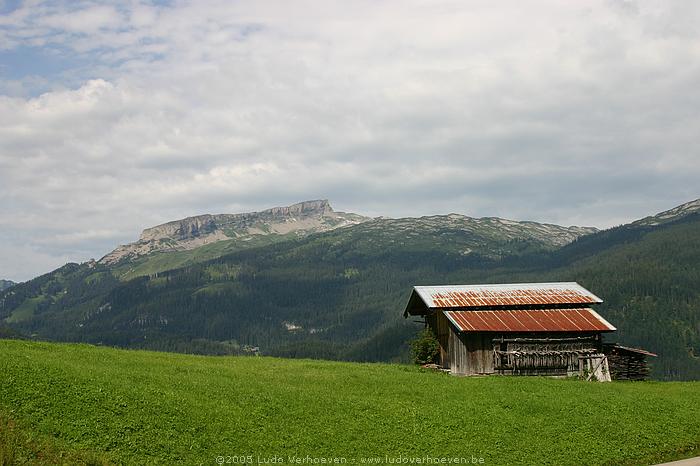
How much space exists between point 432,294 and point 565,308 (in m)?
12.7

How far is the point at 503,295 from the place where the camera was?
5941 cm

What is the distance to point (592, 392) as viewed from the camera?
39375 millimetres

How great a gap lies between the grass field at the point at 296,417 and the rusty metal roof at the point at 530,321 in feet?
40.0

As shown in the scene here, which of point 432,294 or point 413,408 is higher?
point 432,294

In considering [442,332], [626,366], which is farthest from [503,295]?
[626,366]

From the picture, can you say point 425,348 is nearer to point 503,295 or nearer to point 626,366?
point 503,295

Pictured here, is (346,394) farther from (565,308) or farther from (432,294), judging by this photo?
(565,308)

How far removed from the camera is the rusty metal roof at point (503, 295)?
188 feet

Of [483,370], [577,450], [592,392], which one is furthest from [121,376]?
[483,370]

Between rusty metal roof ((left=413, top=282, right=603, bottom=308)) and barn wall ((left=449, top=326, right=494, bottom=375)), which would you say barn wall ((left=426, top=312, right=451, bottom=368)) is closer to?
rusty metal roof ((left=413, top=282, right=603, bottom=308))

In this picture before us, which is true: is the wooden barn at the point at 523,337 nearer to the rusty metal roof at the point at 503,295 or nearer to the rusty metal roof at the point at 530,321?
the rusty metal roof at the point at 530,321

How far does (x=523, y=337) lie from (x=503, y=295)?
22.5 ft

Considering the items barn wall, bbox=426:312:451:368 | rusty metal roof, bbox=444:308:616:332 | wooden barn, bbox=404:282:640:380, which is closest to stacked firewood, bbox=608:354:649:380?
wooden barn, bbox=404:282:640:380

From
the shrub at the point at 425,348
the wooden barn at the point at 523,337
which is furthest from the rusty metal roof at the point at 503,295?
the shrub at the point at 425,348
